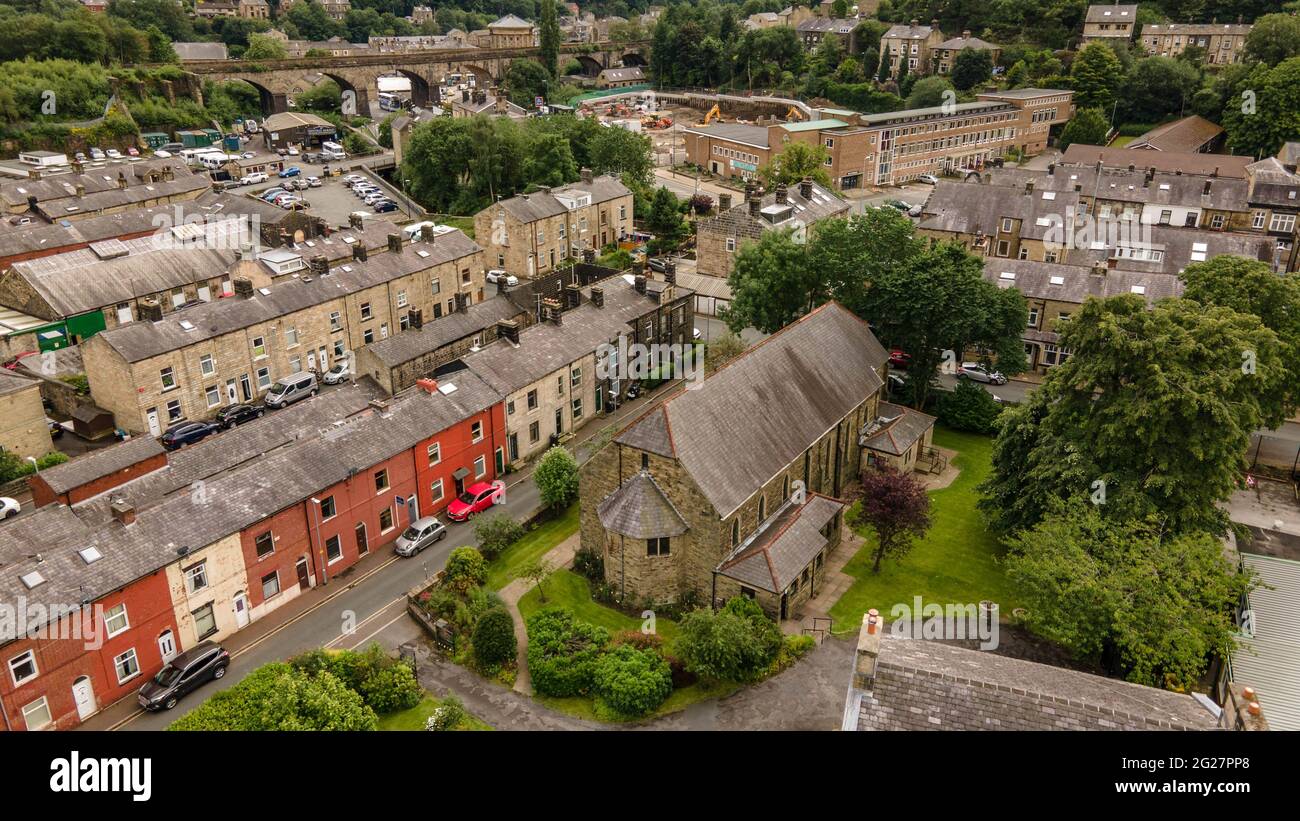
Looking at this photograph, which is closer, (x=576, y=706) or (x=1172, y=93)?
(x=576, y=706)

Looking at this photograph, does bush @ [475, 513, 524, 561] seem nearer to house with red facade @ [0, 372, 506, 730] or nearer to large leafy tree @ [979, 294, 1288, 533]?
house with red facade @ [0, 372, 506, 730]

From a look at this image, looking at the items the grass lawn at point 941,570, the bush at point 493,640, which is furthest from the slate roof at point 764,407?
the bush at point 493,640

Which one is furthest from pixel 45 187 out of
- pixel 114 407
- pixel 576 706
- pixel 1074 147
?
pixel 1074 147

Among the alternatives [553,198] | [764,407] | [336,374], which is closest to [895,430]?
[764,407]

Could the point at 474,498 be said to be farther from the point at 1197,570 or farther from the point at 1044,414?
the point at 1197,570

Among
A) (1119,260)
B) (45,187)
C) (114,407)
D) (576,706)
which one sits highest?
(45,187)

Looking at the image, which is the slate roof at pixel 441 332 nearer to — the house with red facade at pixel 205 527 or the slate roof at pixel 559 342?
the house with red facade at pixel 205 527

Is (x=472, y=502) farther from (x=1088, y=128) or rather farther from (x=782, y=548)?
(x=1088, y=128)
